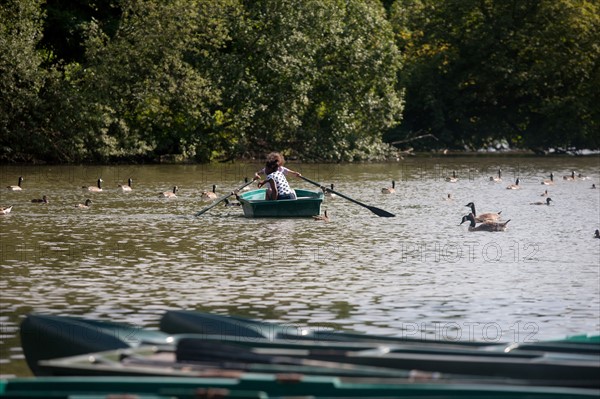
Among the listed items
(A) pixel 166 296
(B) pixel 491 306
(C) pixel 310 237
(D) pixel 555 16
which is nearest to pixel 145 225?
(C) pixel 310 237

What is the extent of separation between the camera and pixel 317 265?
771 inches

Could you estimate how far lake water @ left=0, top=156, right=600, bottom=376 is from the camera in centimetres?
1438

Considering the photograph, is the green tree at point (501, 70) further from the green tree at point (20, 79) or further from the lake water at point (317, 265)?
the lake water at point (317, 265)

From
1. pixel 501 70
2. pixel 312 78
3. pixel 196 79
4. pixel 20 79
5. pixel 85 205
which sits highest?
pixel 501 70

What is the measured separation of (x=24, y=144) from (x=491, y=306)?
38959 millimetres

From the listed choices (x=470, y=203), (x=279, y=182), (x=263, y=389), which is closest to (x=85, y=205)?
(x=279, y=182)

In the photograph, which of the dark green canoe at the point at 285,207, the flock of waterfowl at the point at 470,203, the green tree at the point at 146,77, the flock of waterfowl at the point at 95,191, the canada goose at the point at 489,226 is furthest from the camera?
the green tree at the point at 146,77

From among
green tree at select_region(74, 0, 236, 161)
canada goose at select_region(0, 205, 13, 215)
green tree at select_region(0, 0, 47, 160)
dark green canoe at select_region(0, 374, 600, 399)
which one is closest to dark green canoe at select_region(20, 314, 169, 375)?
dark green canoe at select_region(0, 374, 600, 399)

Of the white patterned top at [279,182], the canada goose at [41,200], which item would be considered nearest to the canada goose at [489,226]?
the white patterned top at [279,182]

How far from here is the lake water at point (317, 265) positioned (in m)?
14.4

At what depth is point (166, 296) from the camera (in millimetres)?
15820

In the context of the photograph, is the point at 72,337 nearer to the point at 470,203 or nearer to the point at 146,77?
the point at 470,203

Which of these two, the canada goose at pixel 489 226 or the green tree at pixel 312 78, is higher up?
the green tree at pixel 312 78

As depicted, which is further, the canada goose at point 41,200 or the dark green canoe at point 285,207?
the canada goose at point 41,200
